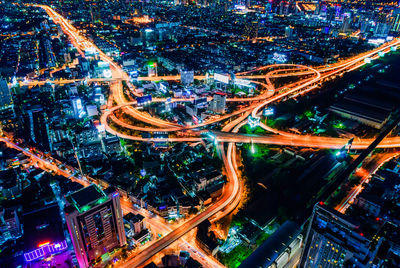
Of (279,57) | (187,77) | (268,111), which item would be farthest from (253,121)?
(279,57)

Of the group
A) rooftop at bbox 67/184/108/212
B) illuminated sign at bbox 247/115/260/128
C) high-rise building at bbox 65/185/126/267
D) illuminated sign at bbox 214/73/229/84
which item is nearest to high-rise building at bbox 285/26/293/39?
illuminated sign at bbox 214/73/229/84

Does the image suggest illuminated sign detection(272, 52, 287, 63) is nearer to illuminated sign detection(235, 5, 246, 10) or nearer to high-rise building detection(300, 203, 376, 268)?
high-rise building detection(300, 203, 376, 268)

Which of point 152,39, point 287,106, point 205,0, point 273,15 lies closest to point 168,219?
point 287,106

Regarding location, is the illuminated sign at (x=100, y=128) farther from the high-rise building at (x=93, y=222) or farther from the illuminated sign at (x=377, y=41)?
the illuminated sign at (x=377, y=41)

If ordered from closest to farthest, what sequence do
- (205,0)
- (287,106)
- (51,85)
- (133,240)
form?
(133,240)
(287,106)
(51,85)
(205,0)

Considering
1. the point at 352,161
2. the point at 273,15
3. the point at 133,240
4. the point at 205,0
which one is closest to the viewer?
the point at 133,240

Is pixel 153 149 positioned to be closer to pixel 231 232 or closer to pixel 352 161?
pixel 231 232

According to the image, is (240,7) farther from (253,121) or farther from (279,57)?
(253,121)
